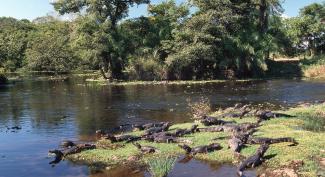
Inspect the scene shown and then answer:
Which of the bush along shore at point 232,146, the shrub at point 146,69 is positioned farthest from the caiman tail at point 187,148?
the shrub at point 146,69

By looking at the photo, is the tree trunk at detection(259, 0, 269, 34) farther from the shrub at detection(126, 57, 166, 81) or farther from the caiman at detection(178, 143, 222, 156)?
the caiman at detection(178, 143, 222, 156)

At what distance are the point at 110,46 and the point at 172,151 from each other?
4378cm

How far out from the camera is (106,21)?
61969 millimetres

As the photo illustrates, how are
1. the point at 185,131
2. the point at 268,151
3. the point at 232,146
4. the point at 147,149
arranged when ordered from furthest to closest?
1. the point at 185,131
2. the point at 147,149
3. the point at 232,146
4. the point at 268,151

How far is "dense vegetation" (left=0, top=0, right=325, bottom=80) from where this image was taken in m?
56.9

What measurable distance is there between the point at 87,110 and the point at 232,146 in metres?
18.6

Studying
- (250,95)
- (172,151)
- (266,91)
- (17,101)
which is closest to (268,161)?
(172,151)

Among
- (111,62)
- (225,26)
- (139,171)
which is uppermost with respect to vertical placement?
(225,26)

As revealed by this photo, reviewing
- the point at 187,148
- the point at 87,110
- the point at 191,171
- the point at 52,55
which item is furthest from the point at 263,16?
the point at 191,171

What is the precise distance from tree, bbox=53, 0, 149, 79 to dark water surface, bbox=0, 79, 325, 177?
10.4 meters

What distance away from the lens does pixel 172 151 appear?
18.7 metres

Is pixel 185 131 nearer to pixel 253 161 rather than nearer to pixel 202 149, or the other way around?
pixel 202 149

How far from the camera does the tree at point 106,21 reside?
60375 mm

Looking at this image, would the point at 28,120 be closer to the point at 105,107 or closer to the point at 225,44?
the point at 105,107
